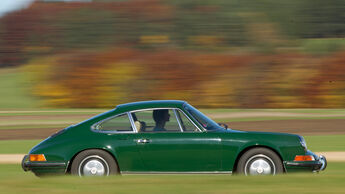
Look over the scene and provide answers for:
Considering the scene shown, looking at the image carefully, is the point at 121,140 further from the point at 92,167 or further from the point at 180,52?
the point at 180,52

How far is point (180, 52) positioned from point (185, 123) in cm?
2349

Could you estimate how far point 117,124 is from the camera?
26.5ft

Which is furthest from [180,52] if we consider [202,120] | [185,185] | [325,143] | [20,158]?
[185,185]

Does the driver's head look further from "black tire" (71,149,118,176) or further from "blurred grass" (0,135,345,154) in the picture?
"blurred grass" (0,135,345,154)

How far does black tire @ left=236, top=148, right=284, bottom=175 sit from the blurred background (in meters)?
21.2

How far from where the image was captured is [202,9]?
3344cm

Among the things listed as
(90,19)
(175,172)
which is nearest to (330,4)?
(90,19)

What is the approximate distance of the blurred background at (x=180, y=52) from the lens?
2928cm

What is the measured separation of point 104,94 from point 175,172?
73.3 feet

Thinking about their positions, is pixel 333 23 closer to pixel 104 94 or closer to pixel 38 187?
pixel 104 94

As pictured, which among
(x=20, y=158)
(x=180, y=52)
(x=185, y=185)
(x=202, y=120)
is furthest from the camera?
(x=180, y=52)

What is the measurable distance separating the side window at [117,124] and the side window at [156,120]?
0.38 feet

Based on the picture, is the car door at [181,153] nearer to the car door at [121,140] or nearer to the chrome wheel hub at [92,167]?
the car door at [121,140]

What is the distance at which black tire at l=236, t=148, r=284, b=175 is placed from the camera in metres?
7.83
